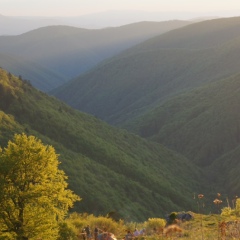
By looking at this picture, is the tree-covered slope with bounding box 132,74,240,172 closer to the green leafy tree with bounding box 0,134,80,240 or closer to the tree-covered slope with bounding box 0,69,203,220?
the tree-covered slope with bounding box 0,69,203,220

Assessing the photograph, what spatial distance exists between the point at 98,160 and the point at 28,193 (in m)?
67.2

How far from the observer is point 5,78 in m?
94.3

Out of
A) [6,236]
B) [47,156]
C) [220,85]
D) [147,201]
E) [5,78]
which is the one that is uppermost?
[220,85]

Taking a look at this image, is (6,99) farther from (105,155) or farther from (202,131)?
(202,131)

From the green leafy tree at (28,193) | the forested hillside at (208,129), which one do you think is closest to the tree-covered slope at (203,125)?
the forested hillside at (208,129)

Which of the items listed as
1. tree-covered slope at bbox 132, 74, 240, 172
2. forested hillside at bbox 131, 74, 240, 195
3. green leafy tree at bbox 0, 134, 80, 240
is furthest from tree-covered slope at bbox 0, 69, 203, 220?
green leafy tree at bbox 0, 134, 80, 240

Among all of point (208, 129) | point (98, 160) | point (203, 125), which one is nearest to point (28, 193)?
point (98, 160)

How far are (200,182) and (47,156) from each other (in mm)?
95692

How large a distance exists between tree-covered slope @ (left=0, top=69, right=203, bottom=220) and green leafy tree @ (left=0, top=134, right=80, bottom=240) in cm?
4153

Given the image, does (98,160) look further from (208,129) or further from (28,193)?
(208,129)

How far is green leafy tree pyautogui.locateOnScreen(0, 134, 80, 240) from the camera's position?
68.2ft

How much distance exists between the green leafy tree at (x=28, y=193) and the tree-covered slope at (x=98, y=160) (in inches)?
1635

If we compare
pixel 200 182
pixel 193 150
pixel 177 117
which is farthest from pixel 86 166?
pixel 177 117

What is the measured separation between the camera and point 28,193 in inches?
832
